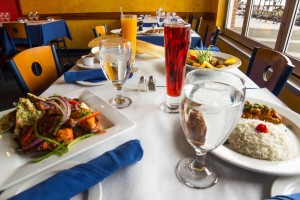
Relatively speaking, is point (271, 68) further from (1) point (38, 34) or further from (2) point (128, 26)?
(1) point (38, 34)

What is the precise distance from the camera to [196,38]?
188 cm

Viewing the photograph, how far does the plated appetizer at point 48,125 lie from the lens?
424 mm

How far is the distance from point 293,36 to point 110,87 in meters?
2.00

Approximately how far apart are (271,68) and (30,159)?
1.14 metres

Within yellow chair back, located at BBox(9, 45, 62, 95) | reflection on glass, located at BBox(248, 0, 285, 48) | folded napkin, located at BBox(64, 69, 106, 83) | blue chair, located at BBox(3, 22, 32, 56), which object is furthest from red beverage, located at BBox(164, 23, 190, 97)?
blue chair, located at BBox(3, 22, 32, 56)

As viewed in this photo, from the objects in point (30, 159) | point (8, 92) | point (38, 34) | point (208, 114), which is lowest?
point (8, 92)

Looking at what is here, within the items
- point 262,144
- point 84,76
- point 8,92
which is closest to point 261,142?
point 262,144

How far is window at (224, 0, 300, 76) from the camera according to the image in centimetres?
191

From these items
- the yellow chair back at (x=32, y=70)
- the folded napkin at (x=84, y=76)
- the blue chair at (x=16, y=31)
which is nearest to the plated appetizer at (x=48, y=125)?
the folded napkin at (x=84, y=76)

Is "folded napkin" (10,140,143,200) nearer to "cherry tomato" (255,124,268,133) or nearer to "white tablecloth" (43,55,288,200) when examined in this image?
"white tablecloth" (43,55,288,200)

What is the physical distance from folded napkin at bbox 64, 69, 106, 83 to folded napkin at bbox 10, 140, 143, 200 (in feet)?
1.55

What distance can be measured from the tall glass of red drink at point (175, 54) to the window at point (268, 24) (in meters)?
1.57

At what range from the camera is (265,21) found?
267cm

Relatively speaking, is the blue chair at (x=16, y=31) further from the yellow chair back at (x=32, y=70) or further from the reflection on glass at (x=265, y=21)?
the reflection on glass at (x=265, y=21)
